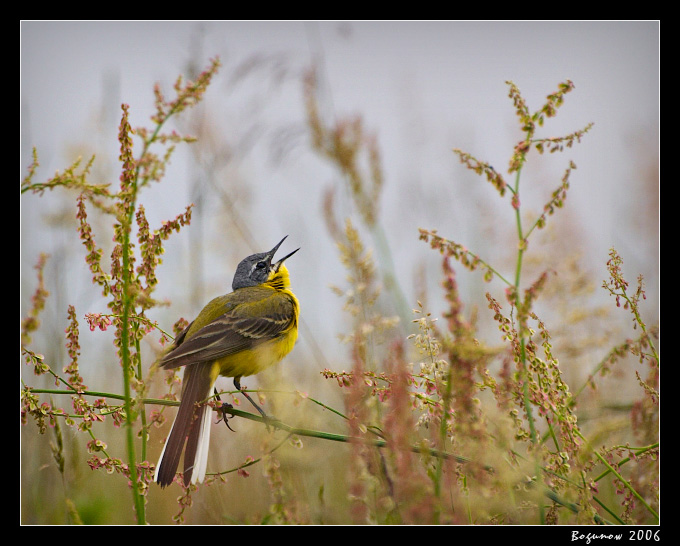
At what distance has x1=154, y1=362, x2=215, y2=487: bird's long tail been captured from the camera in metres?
2.43

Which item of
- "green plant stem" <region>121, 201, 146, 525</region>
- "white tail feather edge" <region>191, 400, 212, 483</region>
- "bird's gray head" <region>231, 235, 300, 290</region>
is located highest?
"bird's gray head" <region>231, 235, 300, 290</region>

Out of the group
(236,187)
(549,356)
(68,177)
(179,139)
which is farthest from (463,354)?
(236,187)

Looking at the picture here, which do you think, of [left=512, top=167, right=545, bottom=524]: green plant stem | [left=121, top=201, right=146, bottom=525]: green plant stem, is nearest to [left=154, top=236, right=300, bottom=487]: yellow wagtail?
[left=121, top=201, right=146, bottom=525]: green plant stem

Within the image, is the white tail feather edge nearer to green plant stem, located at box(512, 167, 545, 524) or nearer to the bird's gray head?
green plant stem, located at box(512, 167, 545, 524)

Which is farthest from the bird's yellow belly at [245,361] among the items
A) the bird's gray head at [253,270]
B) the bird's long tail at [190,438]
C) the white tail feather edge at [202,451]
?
the bird's gray head at [253,270]

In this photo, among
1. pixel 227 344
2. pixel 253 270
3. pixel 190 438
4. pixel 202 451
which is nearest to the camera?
pixel 202 451

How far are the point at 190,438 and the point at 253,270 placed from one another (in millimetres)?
2028

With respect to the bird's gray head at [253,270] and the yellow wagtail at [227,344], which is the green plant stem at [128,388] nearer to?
the yellow wagtail at [227,344]

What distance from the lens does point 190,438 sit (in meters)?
2.70

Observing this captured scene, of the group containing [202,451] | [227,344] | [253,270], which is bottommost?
[202,451]

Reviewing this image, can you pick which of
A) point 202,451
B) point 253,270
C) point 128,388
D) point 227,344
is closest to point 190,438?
point 202,451

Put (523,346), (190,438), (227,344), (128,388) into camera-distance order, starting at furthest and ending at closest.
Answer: (227,344)
(190,438)
(523,346)
(128,388)

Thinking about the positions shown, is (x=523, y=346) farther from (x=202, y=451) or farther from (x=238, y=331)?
(x=238, y=331)

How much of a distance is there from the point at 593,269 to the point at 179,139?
3259mm
